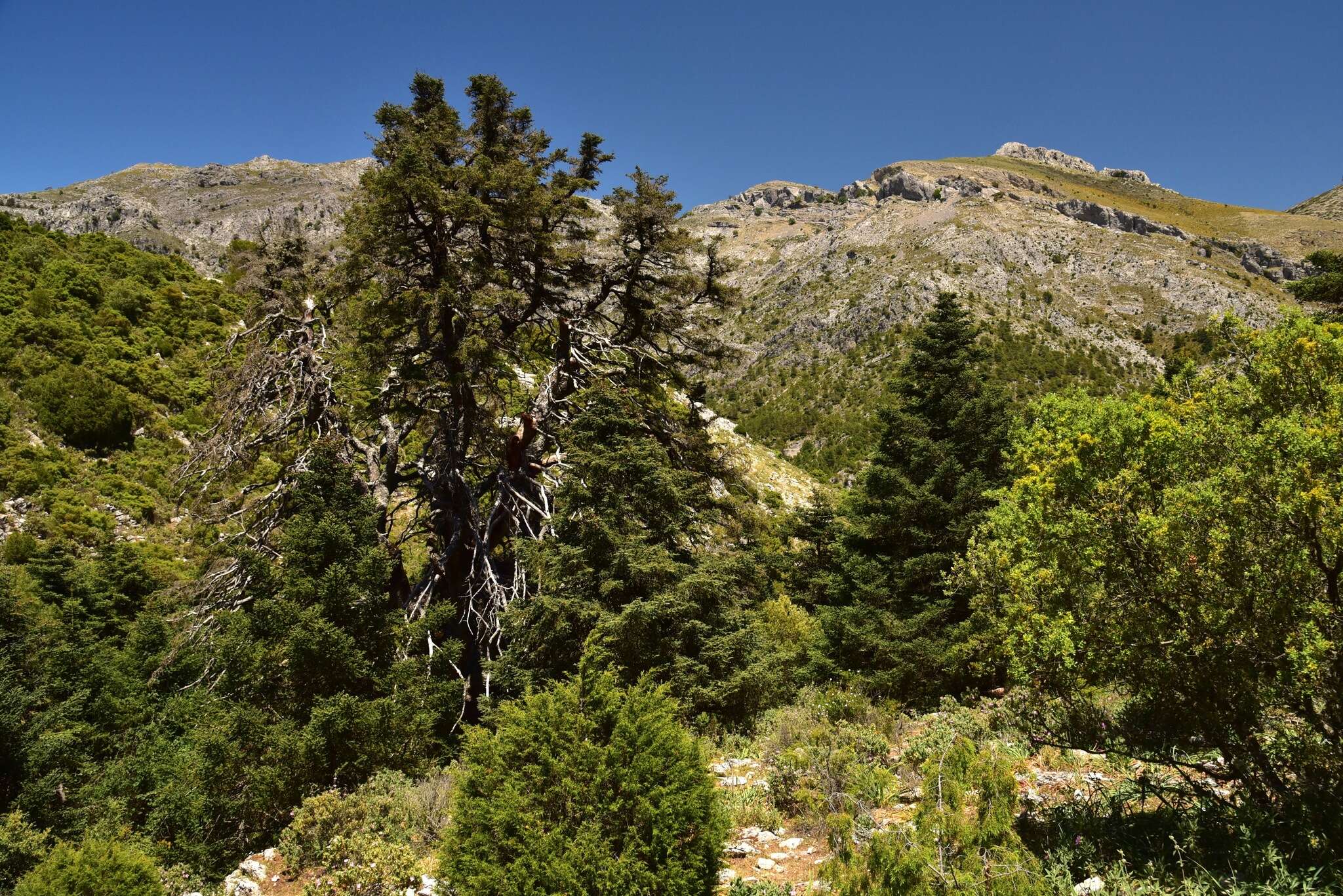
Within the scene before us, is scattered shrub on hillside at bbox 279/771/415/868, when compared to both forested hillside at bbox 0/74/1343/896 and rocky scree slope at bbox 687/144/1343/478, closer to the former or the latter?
forested hillside at bbox 0/74/1343/896

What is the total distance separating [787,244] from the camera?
135375 mm

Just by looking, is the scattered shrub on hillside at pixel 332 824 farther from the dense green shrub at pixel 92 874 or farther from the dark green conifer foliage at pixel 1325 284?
the dark green conifer foliage at pixel 1325 284

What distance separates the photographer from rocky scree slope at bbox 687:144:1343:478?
58.3 meters

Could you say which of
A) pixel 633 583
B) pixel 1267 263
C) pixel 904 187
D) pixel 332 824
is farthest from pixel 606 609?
pixel 904 187

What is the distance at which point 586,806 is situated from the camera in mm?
4082

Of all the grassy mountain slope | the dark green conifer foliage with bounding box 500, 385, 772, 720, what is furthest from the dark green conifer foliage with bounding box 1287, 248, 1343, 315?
the grassy mountain slope

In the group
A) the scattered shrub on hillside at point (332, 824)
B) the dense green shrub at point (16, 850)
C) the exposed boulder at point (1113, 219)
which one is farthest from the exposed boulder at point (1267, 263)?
the dense green shrub at point (16, 850)

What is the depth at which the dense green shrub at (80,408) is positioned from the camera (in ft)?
55.3

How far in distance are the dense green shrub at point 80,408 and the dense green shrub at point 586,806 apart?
Answer: 782 inches

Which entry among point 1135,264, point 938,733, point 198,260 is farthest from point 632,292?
point 1135,264

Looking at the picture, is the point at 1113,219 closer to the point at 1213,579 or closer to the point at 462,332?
the point at 462,332

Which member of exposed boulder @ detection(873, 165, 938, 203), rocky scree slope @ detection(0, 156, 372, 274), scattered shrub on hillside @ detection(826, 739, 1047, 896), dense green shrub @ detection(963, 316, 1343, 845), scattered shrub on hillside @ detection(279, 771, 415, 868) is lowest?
scattered shrub on hillside @ detection(279, 771, 415, 868)

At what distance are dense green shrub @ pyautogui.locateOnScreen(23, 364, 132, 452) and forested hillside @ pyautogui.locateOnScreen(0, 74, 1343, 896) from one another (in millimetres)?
109

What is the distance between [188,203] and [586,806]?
134 m
